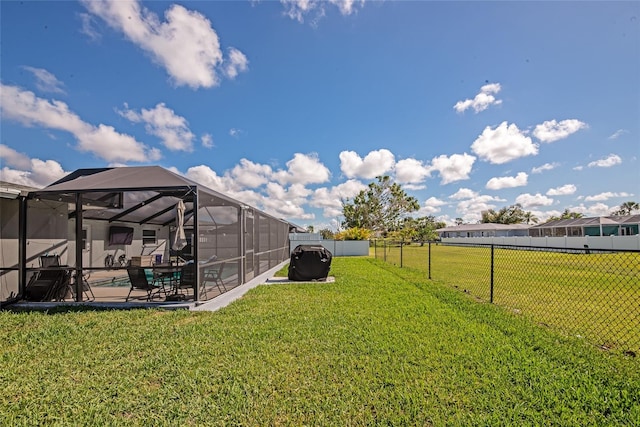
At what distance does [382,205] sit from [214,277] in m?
34.3

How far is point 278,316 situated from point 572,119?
13.9 meters

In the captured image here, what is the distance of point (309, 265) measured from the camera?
880cm

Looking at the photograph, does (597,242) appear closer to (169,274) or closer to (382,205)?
(382,205)

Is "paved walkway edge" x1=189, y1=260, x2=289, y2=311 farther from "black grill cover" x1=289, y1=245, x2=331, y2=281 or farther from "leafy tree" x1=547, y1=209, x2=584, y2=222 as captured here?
"leafy tree" x1=547, y1=209, x2=584, y2=222

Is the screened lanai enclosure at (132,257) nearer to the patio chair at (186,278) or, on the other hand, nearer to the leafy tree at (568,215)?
the patio chair at (186,278)

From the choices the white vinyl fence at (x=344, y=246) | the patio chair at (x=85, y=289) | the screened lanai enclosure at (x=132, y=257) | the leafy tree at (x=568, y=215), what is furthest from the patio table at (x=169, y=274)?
the leafy tree at (x=568, y=215)

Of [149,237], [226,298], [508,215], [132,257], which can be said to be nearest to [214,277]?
[226,298]

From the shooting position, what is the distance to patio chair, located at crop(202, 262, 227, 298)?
6.45m

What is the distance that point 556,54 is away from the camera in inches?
317

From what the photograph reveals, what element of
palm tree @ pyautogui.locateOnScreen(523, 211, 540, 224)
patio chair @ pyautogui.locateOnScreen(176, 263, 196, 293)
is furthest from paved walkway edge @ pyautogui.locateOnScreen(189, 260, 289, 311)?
palm tree @ pyautogui.locateOnScreen(523, 211, 540, 224)

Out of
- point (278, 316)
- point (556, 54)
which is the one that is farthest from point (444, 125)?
point (278, 316)

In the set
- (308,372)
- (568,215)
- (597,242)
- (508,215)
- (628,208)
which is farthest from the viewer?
(508,215)

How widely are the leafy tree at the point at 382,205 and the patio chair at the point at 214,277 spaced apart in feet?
108

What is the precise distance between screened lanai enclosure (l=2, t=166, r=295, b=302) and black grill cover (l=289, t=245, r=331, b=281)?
1466mm
